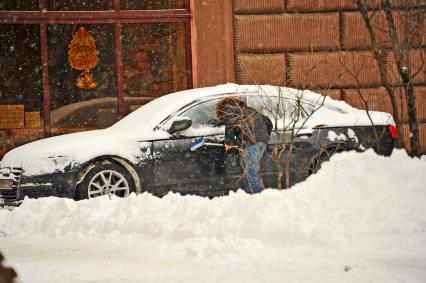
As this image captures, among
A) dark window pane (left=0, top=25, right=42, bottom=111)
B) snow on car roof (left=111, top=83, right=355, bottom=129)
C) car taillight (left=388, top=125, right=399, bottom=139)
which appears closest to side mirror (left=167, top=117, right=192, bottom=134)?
snow on car roof (left=111, top=83, right=355, bottom=129)

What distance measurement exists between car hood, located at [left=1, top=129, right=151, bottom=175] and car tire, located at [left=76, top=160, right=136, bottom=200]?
143 millimetres

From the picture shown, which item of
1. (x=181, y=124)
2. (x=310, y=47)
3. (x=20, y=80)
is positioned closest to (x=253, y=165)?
(x=181, y=124)

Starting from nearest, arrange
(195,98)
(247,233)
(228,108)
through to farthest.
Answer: (247,233), (228,108), (195,98)

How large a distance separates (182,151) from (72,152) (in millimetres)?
1279

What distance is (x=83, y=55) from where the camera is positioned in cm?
1403

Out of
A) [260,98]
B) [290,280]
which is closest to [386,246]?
A: [290,280]

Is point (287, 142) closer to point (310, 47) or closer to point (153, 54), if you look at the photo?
point (310, 47)

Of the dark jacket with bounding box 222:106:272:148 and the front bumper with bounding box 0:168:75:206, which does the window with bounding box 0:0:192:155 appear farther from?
the dark jacket with bounding box 222:106:272:148

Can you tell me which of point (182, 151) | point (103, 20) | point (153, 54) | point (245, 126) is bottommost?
point (182, 151)

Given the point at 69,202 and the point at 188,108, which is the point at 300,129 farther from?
the point at 69,202

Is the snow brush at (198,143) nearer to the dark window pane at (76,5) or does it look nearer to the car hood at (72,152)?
the car hood at (72,152)

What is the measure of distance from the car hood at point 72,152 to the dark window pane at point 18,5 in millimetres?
5114

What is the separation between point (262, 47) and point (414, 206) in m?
7.00

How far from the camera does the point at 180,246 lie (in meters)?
6.62
